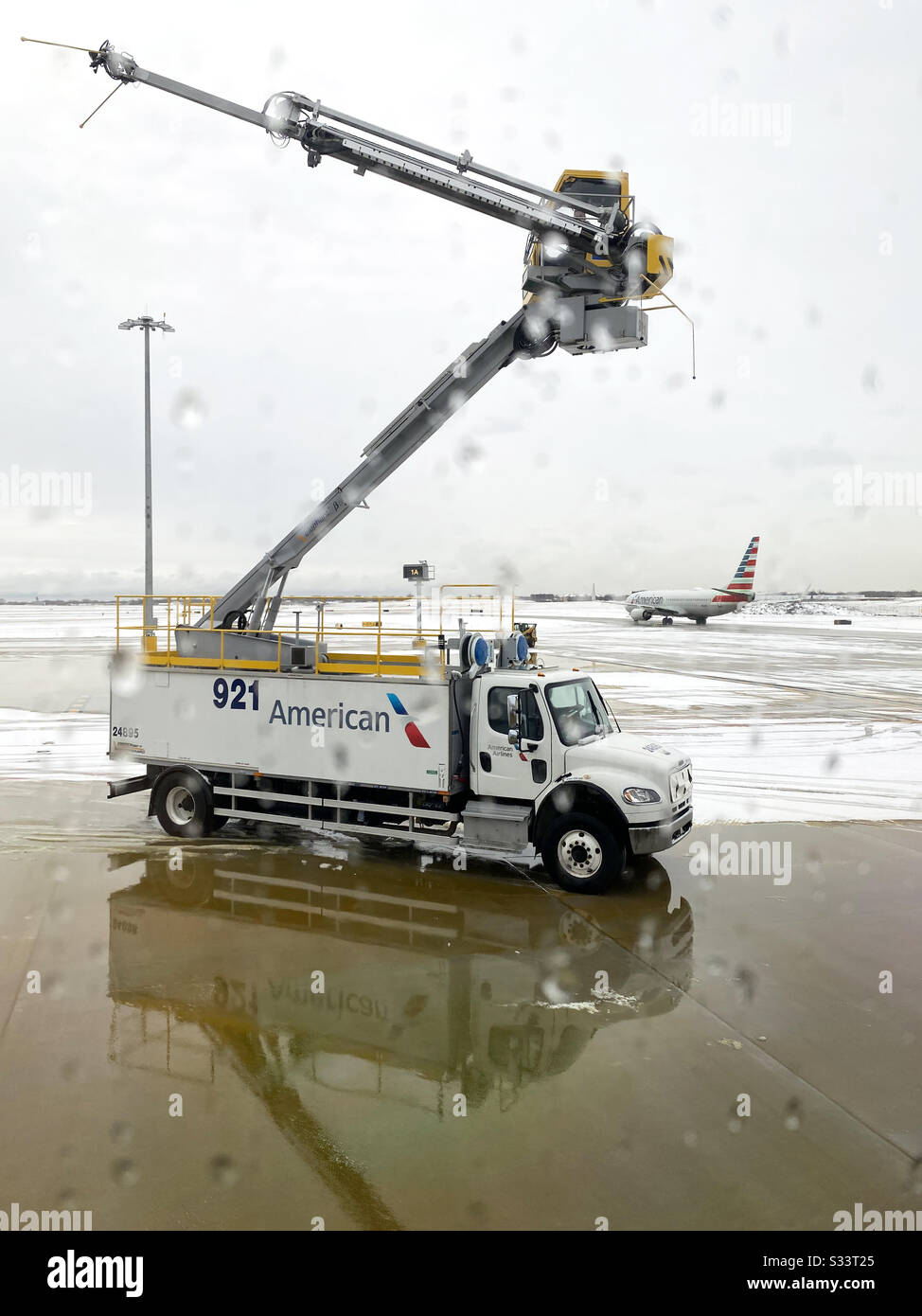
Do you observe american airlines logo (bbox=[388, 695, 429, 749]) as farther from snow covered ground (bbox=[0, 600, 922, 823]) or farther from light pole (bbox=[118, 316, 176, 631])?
light pole (bbox=[118, 316, 176, 631])

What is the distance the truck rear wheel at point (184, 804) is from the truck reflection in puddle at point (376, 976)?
107cm

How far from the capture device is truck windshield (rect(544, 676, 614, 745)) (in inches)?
380

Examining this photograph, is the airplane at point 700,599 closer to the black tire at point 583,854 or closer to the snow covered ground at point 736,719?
the snow covered ground at point 736,719

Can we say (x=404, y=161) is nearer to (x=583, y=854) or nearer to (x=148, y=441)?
(x=583, y=854)

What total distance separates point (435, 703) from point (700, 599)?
63773mm

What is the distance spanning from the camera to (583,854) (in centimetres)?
926

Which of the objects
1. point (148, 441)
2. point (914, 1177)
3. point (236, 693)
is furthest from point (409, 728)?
point (148, 441)

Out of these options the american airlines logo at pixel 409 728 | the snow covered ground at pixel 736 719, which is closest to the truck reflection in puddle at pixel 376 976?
the american airlines logo at pixel 409 728

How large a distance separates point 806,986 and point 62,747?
14559mm

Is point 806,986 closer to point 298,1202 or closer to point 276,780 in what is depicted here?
point 298,1202

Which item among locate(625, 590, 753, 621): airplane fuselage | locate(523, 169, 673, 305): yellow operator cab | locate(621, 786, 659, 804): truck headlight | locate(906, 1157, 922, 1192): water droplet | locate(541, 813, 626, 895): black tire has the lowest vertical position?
locate(906, 1157, 922, 1192): water droplet

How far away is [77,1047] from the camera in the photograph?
5.84m

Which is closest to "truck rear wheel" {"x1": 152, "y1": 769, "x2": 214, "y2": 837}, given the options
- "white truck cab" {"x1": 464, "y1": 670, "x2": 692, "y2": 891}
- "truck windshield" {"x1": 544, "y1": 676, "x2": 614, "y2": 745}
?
"white truck cab" {"x1": 464, "y1": 670, "x2": 692, "y2": 891}

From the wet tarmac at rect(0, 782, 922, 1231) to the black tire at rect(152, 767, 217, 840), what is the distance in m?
1.22
